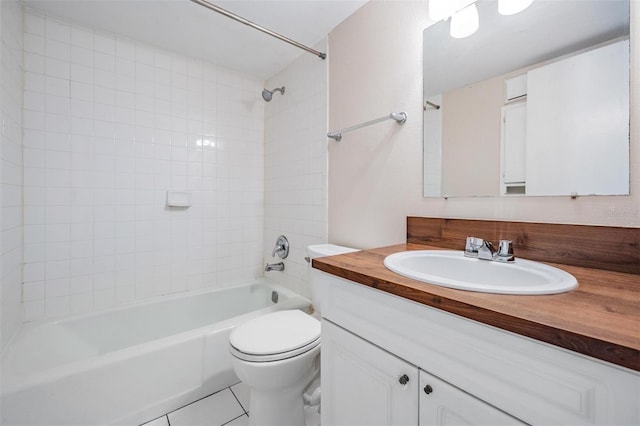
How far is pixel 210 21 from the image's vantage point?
5.25ft

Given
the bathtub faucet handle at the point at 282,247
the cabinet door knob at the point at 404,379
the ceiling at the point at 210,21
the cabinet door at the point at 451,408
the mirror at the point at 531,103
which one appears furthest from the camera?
Result: the bathtub faucet handle at the point at 282,247

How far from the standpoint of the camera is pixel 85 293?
167 centimetres

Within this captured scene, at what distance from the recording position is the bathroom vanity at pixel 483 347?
40 cm

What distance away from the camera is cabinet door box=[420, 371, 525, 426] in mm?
516

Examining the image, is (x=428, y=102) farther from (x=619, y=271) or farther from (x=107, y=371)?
(x=107, y=371)

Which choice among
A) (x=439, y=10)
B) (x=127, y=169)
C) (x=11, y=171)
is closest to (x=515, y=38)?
(x=439, y=10)

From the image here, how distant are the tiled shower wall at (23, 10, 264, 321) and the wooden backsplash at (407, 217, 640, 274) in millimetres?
1739

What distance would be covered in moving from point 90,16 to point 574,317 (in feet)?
8.09

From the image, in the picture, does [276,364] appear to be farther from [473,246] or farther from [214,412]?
[473,246]

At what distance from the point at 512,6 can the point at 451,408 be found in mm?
1299

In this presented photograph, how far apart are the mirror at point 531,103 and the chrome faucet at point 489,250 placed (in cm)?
22

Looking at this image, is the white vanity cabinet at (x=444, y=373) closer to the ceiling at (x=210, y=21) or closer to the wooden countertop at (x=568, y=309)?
the wooden countertop at (x=568, y=309)

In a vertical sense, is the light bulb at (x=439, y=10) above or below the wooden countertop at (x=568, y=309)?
above

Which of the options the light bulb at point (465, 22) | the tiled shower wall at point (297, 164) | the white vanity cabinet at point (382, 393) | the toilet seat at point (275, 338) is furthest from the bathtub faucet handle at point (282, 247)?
the light bulb at point (465, 22)
